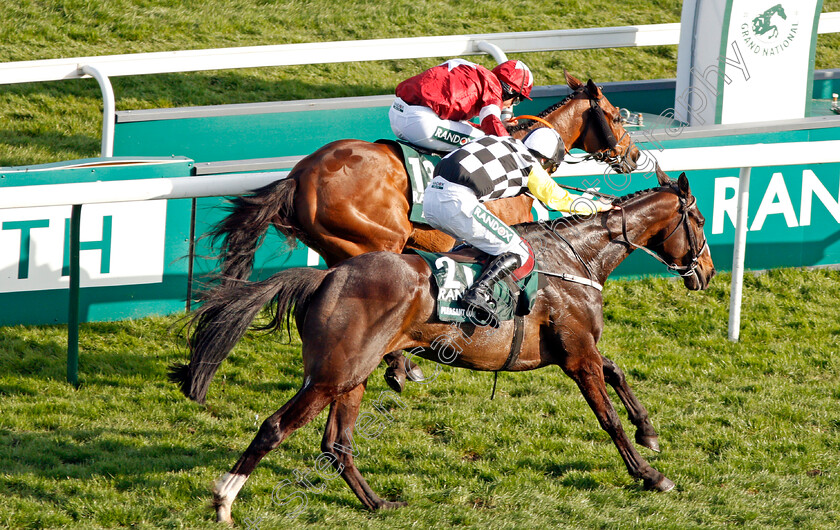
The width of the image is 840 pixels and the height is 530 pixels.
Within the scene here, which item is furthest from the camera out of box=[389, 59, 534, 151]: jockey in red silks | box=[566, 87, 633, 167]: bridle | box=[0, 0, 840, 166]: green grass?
box=[0, 0, 840, 166]: green grass

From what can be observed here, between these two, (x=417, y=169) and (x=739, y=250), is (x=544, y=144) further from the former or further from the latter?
(x=739, y=250)

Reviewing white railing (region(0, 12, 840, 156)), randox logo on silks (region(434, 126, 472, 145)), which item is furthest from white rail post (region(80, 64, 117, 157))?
randox logo on silks (region(434, 126, 472, 145))

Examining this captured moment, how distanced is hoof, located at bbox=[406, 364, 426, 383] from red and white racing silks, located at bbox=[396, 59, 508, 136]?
57.0 inches

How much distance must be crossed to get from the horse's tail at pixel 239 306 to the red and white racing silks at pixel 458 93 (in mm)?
1738

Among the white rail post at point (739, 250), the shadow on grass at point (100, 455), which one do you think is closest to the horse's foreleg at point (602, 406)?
the shadow on grass at point (100, 455)

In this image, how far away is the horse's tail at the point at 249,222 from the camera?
4977 mm

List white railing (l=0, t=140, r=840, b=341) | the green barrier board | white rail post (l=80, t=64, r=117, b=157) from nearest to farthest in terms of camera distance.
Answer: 1. white railing (l=0, t=140, r=840, b=341)
2. the green barrier board
3. white rail post (l=80, t=64, r=117, b=157)

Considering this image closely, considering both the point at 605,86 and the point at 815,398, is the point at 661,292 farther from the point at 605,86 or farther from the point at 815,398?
the point at 605,86

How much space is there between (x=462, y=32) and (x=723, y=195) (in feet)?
18.3

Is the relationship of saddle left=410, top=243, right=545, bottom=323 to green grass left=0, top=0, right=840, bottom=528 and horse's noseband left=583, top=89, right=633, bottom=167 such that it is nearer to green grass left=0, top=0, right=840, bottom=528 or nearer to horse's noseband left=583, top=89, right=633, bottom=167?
green grass left=0, top=0, right=840, bottom=528

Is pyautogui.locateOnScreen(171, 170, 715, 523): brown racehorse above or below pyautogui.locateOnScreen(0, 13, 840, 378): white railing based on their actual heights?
below

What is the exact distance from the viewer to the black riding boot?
13.8 feet

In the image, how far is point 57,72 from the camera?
784cm

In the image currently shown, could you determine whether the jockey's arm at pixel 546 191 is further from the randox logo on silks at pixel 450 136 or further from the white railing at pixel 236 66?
the white railing at pixel 236 66
